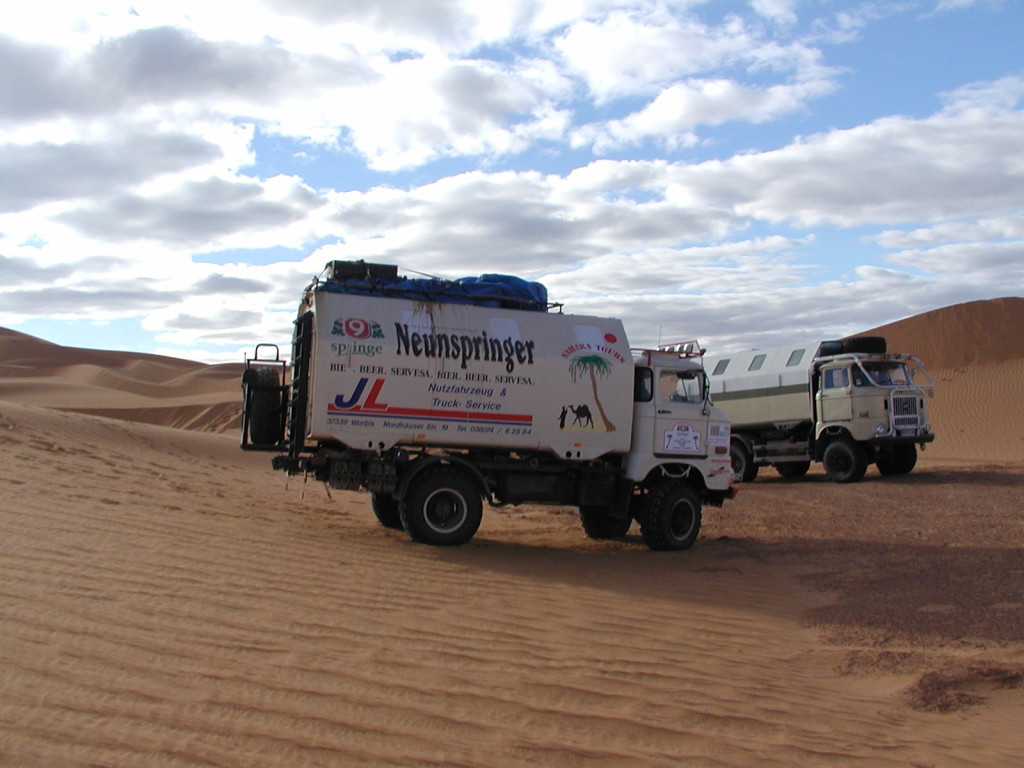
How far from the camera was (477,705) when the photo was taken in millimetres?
4992

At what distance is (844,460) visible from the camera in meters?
20.5

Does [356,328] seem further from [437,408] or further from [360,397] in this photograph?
[437,408]

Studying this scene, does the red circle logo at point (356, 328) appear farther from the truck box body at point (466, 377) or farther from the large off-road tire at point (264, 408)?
the large off-road tire at point (264, 408)

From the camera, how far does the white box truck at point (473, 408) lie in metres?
10.5

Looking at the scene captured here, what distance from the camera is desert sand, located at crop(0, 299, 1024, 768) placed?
4395mm

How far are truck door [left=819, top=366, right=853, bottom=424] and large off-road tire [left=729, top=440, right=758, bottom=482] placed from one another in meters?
2.34

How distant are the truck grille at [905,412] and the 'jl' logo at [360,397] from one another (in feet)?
45.9

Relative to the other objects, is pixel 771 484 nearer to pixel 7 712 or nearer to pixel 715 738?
pixel 715 738

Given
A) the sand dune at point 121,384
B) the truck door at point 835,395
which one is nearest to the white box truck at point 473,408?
the truck door at point 835,395

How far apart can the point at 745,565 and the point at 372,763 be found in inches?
310

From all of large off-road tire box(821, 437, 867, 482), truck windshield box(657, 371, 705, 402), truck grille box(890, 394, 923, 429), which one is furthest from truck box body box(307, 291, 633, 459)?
truck grille box(890, 394, 923, 429)

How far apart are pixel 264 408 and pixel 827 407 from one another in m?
14.4

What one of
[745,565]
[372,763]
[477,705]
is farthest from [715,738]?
[745,565]

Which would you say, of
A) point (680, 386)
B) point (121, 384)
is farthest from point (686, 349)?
point (121, 384)
